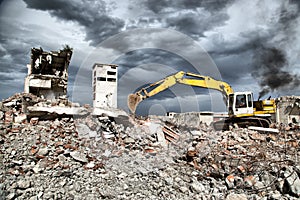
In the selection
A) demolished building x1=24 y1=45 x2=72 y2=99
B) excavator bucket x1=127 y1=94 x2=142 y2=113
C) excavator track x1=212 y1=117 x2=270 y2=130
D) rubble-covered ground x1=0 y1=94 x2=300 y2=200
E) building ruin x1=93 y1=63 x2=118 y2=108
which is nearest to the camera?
rubble-covered ground x1=0 y1=94 x2=300 y2=200

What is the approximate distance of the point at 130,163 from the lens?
600 centimetres

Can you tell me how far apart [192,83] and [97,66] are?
5.55 m

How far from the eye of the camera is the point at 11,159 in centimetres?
540

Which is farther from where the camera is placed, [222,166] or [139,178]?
[222,166]

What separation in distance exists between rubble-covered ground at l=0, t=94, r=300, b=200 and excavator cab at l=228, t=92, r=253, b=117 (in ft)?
7.02

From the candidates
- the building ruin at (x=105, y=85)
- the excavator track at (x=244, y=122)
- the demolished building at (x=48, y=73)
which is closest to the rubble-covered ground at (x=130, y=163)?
the excavator track at (x=244, y=122)

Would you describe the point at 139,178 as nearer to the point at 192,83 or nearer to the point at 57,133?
the point at 57,133

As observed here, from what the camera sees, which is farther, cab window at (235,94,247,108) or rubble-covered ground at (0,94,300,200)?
cab window at (235,94,247,108)

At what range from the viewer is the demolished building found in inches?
452

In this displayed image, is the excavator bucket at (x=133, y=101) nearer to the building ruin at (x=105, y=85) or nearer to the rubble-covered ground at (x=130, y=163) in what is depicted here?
the rubble-covered ground at (x=130, y=163)

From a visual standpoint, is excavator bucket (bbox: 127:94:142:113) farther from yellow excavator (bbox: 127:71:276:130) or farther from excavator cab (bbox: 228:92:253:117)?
excavator cab (bbox: 228:92:253:117)

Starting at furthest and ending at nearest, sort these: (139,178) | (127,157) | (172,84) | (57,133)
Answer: (172,84) → (57,133) → (127,157) → (139,178)

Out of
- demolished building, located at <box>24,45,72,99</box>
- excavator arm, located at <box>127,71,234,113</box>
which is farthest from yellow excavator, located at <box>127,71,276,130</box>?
demolished building, located at <box>24,45,72,99</box>

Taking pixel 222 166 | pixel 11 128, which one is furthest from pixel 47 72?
pixel 222 166
